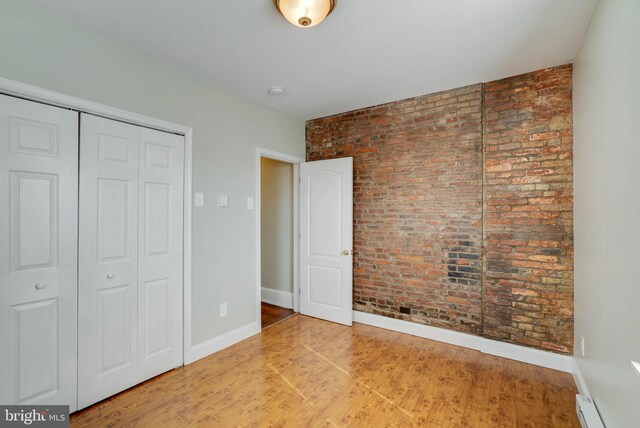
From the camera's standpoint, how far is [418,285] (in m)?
3.32

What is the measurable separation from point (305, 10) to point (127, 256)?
7.27ft

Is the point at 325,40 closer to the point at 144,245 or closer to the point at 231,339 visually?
the point at 144,245

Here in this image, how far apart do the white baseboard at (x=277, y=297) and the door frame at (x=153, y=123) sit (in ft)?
5.79

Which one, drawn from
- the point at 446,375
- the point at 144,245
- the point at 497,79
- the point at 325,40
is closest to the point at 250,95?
the point at 325,40

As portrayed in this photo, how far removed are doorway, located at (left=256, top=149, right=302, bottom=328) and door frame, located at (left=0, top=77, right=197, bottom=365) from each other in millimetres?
1464

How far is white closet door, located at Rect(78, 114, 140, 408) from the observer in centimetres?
206

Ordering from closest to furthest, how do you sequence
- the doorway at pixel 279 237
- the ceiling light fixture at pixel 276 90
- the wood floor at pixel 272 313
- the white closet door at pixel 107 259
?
the white closet door at pixel 107 259 < the ceiling light fixture at pixel 276 90 < the wood floor at pixel 272 313 < the doorway at pixel 279 237

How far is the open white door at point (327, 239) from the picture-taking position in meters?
3.69

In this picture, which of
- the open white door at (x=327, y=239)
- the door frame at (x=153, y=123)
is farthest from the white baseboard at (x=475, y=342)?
the door frame at (x=153, y=123)

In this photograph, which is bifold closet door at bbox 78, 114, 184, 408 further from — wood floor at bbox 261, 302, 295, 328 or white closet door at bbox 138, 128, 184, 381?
wood floor at bbox 261, 302, 295, 328

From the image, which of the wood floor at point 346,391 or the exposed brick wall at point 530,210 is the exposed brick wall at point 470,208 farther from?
the wood floor at point 346,391

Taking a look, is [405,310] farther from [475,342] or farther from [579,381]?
[579,381]

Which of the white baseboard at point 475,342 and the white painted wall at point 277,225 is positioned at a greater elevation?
the white painted wall at point 277,225

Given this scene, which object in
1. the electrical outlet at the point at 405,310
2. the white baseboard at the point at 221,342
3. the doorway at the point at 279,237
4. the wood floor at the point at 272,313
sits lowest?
the wood floor at the point at 272,313
